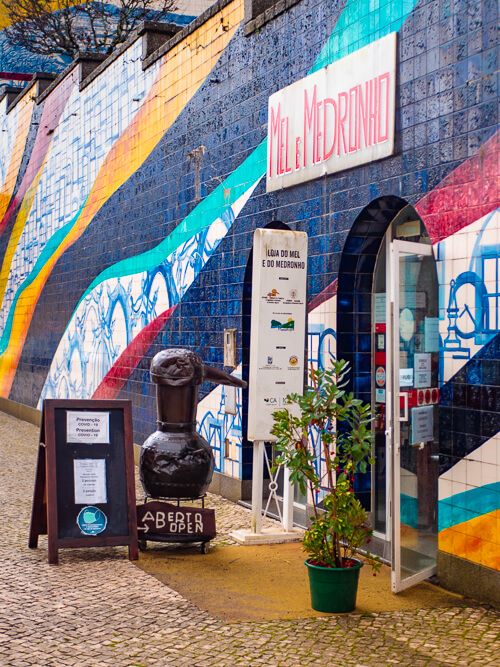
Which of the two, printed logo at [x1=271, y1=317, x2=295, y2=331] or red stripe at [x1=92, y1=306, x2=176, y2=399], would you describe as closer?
printed logo at [x1=271, y1=317, x2=295, y2=331]

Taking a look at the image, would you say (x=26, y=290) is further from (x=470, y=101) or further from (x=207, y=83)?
(x=470, y=101)

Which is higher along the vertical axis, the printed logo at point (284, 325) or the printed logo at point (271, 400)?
the printed logo at point (284, 325)

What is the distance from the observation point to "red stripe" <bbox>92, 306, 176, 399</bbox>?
43.4 ft

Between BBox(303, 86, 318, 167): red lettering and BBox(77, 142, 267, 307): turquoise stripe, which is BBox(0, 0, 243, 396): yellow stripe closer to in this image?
BBox(77, 142, 267, 307): turquoise stripe

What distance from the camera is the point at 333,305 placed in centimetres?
879

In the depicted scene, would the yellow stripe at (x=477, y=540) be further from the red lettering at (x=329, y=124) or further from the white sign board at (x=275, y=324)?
the red lettering at (x=329, y=124)

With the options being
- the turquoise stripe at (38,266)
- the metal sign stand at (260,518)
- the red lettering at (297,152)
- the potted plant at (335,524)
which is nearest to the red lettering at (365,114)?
the red lettering at (297,152)

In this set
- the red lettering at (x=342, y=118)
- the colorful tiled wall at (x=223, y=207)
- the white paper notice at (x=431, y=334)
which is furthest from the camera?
the red lettering at (x=342, y=118)

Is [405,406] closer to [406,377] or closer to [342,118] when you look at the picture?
[406,377]

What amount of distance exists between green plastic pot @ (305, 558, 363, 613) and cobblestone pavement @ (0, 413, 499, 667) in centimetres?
10

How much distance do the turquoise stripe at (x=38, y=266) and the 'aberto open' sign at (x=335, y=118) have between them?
26.0ft

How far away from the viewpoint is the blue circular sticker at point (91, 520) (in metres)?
7.96

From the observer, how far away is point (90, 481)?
8.12 m

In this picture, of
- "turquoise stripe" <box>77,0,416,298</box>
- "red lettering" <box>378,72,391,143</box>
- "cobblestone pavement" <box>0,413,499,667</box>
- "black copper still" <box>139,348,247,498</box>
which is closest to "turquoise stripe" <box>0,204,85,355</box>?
"turquoise stripe" <box>77,0,416,298</box>
